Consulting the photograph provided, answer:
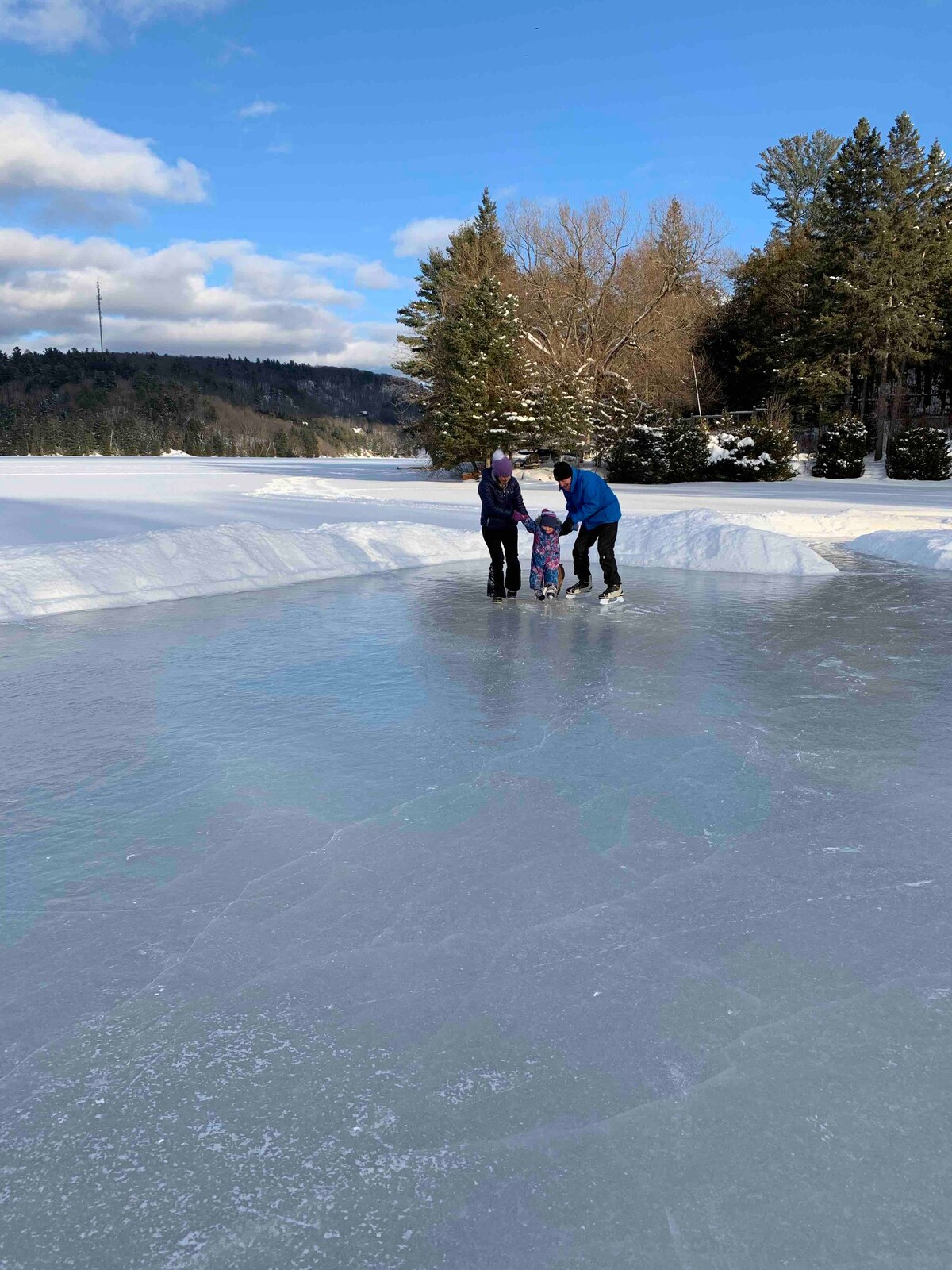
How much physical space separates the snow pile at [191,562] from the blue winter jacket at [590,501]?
3.11 m

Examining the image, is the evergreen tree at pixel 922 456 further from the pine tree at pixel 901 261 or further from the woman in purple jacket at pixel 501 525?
the woman in purple jacket at pixel 501 525

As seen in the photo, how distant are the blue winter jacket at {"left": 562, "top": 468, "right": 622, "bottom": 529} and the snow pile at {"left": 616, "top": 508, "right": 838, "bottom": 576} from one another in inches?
112

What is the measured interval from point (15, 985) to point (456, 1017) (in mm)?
1228

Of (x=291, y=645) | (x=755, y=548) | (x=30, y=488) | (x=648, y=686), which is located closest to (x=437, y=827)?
(x=648, y=686)

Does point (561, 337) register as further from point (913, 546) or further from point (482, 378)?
point (913, 546)

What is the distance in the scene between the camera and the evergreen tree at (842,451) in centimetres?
3059

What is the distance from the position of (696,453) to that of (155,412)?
13067 cm

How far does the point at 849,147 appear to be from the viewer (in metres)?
35.1

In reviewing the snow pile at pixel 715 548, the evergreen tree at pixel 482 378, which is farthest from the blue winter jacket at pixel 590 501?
the evergreen tree at pixel 482 378

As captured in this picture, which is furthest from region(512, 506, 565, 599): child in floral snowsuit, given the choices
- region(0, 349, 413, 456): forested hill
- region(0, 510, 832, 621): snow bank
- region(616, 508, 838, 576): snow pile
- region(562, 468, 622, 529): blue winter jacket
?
region(0, 349, 413, 456): forested hill

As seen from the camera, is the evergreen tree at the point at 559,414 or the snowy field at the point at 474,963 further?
the evergreen tree at the point at 559,414

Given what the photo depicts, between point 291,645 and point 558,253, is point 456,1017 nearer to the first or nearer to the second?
point 291,645

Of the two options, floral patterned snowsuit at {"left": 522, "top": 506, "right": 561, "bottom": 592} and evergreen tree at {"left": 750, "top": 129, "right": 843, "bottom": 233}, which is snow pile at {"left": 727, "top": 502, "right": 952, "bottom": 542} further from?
evergreen tree at {"left": 750, "top": 129, "right": 843, "bottom": 233}

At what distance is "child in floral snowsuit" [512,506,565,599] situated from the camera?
9.04 meters
